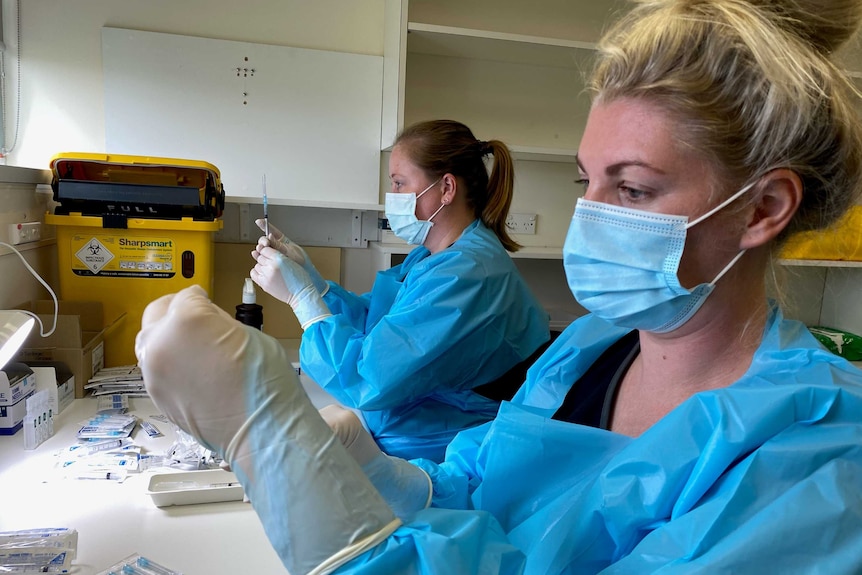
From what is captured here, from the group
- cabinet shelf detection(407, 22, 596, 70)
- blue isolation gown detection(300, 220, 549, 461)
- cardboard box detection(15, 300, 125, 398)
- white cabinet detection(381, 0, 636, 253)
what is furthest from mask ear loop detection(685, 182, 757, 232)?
cardboard box detection(15, 300, 125, 398)

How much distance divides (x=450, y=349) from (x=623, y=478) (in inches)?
28.8

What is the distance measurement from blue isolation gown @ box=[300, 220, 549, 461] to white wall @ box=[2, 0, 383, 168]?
1181 millimetres

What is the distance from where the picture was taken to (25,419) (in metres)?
1.18

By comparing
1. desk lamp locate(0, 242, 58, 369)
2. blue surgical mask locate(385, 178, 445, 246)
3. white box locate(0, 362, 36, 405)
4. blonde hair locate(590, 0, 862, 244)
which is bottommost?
white box locate(0, 362, 36, 405)

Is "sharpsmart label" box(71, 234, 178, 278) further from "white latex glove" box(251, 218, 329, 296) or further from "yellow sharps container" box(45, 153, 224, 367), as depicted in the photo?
"white latex glove" box(251, 218, 329, 296)

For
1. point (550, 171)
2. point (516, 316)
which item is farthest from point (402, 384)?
point (550, 171)

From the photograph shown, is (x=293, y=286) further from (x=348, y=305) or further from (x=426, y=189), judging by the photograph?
(x=426, y=189)

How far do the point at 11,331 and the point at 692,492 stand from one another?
1157mm

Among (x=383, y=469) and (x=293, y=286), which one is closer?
(x=383, y=469)

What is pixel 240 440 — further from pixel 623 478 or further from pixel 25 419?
pixel 25 419

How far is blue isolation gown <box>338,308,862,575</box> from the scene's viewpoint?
1.61ft

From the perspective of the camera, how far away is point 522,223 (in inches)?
92.9

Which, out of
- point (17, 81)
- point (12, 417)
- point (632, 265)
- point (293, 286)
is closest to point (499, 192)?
point (293, 286)

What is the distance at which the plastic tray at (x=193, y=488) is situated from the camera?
0.99m
